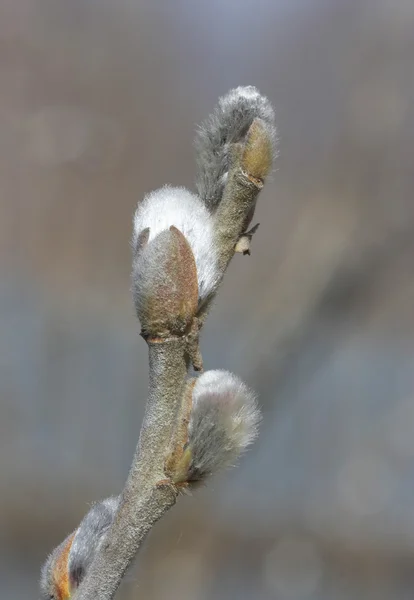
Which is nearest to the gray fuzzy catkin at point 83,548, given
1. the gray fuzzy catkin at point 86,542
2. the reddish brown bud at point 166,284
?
the gray fuzzy catkin at point 86,542

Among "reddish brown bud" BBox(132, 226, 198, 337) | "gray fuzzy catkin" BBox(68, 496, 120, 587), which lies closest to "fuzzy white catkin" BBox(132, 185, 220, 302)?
"reddish brown bud" BBox(132, 226, 198, 337)

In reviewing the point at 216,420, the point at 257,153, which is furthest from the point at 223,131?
the point at 216,420

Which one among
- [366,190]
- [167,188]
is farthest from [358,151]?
[167,188]

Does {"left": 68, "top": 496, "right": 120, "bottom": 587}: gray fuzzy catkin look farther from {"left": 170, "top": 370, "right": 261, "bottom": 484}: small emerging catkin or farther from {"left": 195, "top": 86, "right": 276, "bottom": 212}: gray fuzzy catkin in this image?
{"left": 195, "top": 86, "right": 276, "bottom": 212}: gray fuzzy catkin

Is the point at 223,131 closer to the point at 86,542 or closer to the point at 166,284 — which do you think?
the point at 166,284

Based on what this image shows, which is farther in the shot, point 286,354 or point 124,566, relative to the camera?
point 286,354

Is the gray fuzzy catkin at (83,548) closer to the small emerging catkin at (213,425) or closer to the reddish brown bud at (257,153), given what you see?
the small emerging catkin at (213,425)

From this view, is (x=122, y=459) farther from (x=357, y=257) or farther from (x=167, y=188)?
(x=167, y=188)
